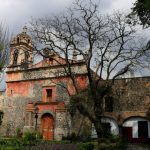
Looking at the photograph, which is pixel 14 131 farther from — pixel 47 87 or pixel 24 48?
pixel 24 48

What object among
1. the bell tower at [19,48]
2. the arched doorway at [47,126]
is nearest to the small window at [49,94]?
the arched doorway at [47,126]

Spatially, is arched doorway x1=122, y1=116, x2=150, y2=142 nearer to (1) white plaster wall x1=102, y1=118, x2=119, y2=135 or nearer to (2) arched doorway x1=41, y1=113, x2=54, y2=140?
(1) white plaster wall x1=102, y1=118, x2=119, y2=135

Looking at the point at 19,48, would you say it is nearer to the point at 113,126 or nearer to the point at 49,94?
the point at 49,94

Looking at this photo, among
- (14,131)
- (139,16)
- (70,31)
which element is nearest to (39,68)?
(14,131)

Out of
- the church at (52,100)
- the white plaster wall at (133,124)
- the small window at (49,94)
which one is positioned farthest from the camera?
the small window at (49,94)

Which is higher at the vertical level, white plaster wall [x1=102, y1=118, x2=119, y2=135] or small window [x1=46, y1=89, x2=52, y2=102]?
small window [x1=46, y1=89, x2=52, y2=102]

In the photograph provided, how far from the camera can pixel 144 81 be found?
95.1ft

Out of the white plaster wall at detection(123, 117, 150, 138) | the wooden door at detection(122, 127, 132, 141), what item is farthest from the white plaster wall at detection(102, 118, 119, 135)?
the white plaster wall at detection(123, 117, 150, 138)

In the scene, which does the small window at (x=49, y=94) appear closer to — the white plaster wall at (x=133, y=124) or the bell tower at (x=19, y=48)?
the bell tower at (x=19, y=48)

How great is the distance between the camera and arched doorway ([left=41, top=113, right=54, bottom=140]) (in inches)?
1226

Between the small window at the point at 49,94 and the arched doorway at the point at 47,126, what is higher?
the small window at the point at 49,94

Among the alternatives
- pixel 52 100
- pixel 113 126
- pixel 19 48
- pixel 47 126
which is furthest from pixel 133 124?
pixel 19 48

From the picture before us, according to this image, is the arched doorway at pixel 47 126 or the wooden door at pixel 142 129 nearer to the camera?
the wooden door at pixel 142 129

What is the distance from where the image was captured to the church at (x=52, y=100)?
93.4 feet
